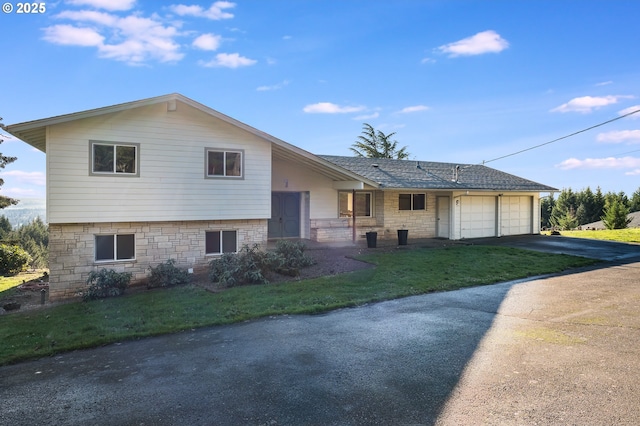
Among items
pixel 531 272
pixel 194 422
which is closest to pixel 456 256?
pixel 531 272

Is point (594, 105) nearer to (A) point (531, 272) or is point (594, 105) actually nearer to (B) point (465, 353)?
(A) point (531, 272)

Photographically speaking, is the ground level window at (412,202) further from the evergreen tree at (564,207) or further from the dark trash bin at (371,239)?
the evergreen tree at (564,207)

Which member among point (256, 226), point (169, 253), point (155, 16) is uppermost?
point (155, 16)

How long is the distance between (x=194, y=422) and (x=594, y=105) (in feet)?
81.8

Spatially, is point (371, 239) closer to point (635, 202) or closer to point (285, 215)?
point (285, 215)

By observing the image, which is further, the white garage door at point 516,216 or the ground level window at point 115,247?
the white garage door at point 516,216

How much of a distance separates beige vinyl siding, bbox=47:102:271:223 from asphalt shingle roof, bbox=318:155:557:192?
6.57 meters

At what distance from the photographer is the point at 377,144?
45.2m

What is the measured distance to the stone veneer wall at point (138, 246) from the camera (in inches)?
448

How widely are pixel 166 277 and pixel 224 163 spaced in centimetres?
430

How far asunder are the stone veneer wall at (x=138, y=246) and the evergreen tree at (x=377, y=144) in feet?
106

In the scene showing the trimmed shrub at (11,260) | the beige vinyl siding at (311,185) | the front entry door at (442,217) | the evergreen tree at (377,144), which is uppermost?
the evergreen tree at (377,144)

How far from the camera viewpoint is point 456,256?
48.8 feet

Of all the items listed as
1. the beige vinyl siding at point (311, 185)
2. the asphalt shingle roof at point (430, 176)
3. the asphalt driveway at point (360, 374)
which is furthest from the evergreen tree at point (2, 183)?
the asphalt driveway at point (360, 374)
